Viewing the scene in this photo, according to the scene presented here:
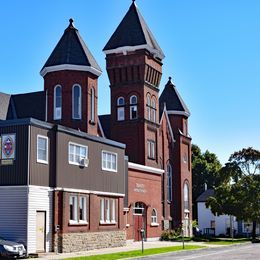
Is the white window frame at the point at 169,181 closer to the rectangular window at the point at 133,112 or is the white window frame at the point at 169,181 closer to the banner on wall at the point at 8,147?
the rectangular window at the point at 133,112

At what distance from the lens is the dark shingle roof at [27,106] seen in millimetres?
49156

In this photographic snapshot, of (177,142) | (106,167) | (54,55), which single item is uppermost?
(54,55)

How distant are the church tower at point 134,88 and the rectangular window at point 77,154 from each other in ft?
57.5

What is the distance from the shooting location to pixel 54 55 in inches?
1854

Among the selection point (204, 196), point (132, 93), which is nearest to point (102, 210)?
point (132, 93)

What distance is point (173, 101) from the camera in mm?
62281

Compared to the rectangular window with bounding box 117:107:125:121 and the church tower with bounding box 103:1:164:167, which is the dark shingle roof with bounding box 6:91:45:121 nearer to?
Result: the church tower with bounding box 103:1:164:167

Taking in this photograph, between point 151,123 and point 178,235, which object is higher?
point 151,123

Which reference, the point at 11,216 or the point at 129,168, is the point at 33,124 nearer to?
the point at 11,216

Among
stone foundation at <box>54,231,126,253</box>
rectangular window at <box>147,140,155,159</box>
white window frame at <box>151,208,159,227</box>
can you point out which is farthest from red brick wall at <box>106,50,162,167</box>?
stone foundation at <box>54,231,126,253</box>

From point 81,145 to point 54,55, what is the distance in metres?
16.2

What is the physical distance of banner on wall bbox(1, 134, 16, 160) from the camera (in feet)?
93.0

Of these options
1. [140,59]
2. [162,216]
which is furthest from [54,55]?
[162,216]

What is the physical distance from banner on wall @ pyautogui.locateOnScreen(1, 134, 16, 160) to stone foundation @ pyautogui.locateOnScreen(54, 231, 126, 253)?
16.7ft
